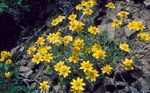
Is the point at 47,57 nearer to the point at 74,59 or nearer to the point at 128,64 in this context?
the point at 74,59

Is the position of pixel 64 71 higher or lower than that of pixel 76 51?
lower

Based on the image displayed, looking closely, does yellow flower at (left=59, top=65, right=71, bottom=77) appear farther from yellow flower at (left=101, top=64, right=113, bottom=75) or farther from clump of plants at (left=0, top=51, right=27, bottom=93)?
clump of plants at (left=0, top=51, right=27, bottom=93)

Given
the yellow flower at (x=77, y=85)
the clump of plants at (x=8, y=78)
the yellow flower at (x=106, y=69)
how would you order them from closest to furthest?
1. the yellow flower at (x=77, y=85)
2. the yellow flower at (x=106, y=69)
3. the clump of plants at (x=8, y=78)

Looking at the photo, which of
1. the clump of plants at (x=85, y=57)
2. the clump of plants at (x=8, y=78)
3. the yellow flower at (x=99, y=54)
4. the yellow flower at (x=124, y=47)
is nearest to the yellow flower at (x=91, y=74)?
the clump of plants at (x=85, y=57)

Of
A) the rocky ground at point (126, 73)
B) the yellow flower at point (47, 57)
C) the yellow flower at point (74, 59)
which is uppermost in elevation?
the yellow flower at point (47, 57)

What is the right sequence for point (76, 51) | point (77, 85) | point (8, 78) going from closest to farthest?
1. point (77, 85)
2. point (76, 51)
3. point (8, 78)

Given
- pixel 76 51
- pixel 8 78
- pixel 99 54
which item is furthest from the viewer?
pixel 8 78

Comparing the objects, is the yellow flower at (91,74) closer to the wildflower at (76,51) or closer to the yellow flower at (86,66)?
the yellow flower at (86,66)

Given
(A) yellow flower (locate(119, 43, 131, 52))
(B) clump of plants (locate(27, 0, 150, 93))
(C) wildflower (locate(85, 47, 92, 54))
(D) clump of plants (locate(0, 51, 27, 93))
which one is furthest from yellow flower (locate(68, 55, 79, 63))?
(D) clump of plants (locate(0, 51, 27, 93))

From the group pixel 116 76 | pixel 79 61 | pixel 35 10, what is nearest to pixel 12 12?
pixel 35 10

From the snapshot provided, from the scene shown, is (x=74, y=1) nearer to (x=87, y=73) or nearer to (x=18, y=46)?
(x=18, y=46)

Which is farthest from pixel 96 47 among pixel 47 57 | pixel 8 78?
pixel 8 78
